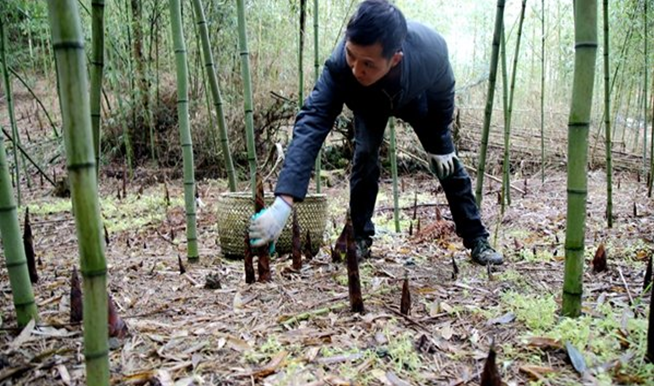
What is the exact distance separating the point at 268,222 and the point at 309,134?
50cm

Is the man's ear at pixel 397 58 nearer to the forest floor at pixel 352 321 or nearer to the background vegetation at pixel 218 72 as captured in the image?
the forest floor at pixel 352 321

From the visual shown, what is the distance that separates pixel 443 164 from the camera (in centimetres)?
296

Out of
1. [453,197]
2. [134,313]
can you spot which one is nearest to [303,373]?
[134,313]

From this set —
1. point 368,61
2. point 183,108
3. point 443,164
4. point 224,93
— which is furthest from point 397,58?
point 224,93

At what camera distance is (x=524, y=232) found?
392 centimetres

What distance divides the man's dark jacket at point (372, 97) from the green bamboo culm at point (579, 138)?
0.92 m

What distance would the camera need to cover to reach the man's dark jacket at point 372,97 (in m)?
2.33

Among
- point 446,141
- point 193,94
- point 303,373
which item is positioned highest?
point 193,94

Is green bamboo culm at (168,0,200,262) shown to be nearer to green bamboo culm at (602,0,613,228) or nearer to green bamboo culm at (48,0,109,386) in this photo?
green bamboo culm at (48,0,109,386)

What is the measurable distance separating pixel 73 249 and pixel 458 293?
2.78m

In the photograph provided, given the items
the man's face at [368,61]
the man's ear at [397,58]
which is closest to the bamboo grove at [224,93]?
the man's ear at [397,58]

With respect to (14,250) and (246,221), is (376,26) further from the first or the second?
(14,250)

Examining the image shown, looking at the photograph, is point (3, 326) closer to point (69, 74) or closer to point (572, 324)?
point (69, 74)

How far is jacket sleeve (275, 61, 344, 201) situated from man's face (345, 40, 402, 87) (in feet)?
0.65
